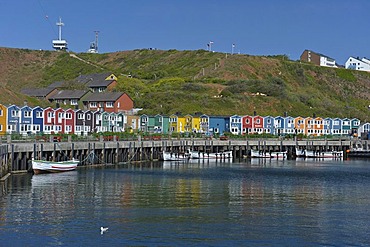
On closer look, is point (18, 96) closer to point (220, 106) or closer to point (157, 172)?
point (220, 106)

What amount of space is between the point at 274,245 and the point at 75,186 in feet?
97.3

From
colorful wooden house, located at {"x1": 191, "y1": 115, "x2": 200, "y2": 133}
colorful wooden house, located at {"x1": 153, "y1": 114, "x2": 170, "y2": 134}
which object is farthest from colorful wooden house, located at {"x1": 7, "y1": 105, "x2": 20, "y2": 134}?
colorful wooden house, located at {"x1": 191, "y1": 115, "x2": 200, "y2": 133}

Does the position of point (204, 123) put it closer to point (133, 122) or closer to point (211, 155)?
point (133, 122)

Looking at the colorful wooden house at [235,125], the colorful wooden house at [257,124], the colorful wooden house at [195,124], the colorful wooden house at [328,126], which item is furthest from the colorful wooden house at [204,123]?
the colorful wooden house at [328,126]

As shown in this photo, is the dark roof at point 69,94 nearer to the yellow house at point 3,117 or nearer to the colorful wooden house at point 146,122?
the colorful wooden house at point 146,122

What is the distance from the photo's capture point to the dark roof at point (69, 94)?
153 m

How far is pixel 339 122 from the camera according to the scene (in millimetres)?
162875

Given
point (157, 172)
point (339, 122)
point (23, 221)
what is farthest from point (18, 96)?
point (23, 221)

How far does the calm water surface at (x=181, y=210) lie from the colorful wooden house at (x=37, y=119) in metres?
31.2

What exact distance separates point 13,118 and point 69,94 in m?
54.8

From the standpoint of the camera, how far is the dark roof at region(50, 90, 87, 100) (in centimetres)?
15309

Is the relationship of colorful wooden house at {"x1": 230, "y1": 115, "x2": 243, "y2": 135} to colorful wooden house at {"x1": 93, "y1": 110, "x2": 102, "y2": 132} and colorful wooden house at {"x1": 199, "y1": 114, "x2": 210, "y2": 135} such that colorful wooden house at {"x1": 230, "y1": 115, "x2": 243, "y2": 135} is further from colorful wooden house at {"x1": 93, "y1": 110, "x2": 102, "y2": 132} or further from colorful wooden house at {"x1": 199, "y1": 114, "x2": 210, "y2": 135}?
colorful wooden house at {"x1": 93, "y1": 110, "x2": 102, "y2": 132}

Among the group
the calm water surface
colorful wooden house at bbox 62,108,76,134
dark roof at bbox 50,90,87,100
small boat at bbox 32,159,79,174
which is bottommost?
the calm water surface

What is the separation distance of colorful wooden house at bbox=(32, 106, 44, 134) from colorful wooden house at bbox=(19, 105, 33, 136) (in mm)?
657
